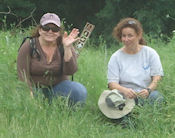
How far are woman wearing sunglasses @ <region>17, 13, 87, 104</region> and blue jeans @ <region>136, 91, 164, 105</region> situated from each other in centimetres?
56

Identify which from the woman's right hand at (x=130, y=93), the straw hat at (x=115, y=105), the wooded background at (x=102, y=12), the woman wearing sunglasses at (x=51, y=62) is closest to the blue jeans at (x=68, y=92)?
the woman wearing sunglasses at (x=51, y=62)

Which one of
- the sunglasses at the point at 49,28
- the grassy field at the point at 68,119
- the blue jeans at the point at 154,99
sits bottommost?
the grassy field at the point at 68,119

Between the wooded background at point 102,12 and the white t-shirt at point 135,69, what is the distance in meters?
6.95

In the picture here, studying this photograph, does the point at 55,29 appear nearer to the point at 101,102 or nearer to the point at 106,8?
the point at 101,102

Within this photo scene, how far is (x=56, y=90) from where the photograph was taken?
3.96m

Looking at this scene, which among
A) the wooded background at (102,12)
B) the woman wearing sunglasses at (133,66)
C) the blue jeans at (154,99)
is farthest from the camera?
the wooded background at (102,12)

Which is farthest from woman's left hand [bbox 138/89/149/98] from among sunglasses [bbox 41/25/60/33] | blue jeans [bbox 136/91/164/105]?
sunglasses [bbox 41/25/60/33]

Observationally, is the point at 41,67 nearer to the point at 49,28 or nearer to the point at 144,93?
the point at 49,28

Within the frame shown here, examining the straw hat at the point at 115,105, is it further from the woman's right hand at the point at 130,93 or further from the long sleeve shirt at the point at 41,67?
the long sleeve shirt at the point at 41,67

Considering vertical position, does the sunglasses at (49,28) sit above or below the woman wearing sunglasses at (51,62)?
above

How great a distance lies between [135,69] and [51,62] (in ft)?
2.66

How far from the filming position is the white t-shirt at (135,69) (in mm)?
3934

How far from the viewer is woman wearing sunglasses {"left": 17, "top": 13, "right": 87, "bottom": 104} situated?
3824 mm

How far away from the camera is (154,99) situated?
3.77 m
